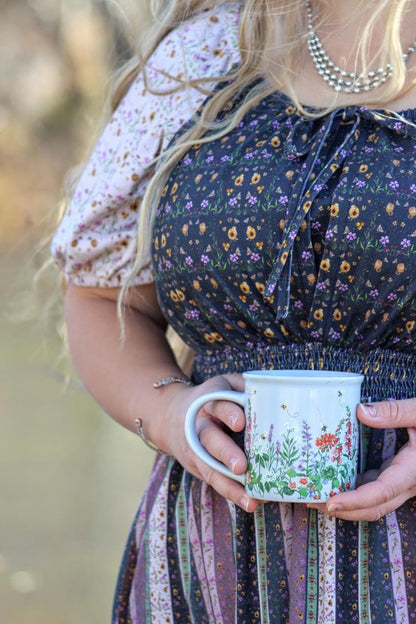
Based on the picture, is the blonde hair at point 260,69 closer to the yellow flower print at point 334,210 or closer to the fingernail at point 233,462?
the yellow flower print at point 334,210

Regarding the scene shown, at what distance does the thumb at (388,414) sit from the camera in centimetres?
103

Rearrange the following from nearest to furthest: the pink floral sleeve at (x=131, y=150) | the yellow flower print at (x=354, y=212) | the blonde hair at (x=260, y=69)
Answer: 1. the yellow flower print at (x=354, y=212)
2. the blonde hair at (x=260, y=69)
3. the pink floral sleeve at (x=131, y=150)

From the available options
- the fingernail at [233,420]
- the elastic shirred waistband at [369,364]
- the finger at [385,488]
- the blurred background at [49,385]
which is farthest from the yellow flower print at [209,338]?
the blurred background at [49,385]

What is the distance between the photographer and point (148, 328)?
1481mm

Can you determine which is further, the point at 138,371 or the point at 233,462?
the point at 138,371

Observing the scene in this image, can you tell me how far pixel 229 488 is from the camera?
42.9 inches

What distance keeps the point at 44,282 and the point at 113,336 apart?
704mm

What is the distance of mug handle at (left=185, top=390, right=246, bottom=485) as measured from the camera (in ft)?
3.49

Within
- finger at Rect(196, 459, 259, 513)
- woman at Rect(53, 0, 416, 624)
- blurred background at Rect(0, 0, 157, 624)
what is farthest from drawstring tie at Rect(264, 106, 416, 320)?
blurred background at Rect(0, 0, 157, 624)

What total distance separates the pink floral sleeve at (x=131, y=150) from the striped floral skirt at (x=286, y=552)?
0.86 feet

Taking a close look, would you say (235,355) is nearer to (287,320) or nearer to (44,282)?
(287,320)

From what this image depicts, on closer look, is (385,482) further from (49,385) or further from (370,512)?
(49,385)

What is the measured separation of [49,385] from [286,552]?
5039 mm

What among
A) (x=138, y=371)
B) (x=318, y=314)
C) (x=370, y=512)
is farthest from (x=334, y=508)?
(x=138, y=371)
